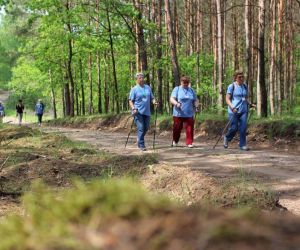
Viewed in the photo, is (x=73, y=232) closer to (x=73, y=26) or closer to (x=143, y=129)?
(x=143, y=129)

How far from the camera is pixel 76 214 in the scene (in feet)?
4.66

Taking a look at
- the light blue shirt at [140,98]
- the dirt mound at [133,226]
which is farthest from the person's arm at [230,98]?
the dirt mound at [133,226]

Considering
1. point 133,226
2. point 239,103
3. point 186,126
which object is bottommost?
point 186,126

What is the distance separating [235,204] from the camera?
472 cm

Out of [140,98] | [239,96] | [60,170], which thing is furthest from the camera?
[239,96]

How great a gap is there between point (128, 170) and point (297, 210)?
2687 mm

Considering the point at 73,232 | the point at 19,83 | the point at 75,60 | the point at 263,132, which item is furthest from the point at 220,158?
the point at 19,83

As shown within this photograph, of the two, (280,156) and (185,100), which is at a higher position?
(185,100)

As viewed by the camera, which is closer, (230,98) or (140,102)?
(140,102)

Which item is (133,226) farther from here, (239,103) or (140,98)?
(239,103)

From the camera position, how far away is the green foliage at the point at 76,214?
1.33m

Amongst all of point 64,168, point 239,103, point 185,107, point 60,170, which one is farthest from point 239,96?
point 60,170

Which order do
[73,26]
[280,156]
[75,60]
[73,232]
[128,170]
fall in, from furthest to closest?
[75,60] < [73,26] < [280,156] < [128,170] < [73,232]

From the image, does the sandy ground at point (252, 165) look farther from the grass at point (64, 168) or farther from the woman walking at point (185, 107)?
the grass at point (64, 168)
